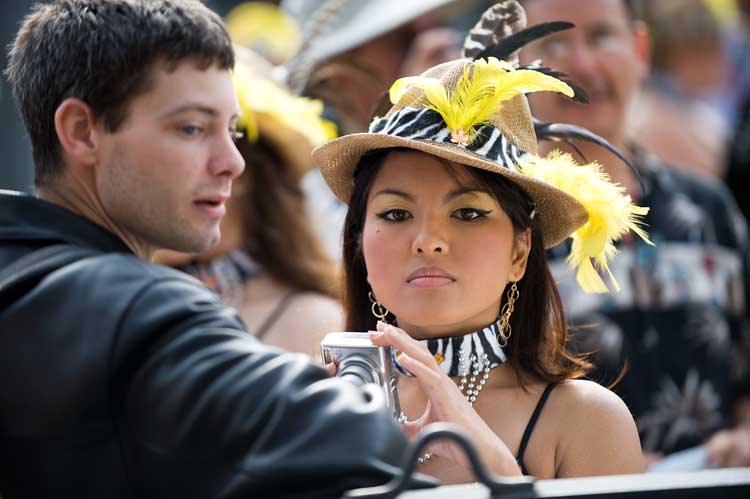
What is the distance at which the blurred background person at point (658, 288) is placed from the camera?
4316 millimetres

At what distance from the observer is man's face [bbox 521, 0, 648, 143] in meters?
4.43

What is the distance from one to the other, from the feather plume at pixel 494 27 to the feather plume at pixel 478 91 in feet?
0.72

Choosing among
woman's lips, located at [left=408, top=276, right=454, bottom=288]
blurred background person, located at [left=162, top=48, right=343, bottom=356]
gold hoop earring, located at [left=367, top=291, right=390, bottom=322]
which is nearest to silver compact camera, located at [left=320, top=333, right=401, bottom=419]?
woman's lips, located at [left=408, top=276, right=454, bottom=288]

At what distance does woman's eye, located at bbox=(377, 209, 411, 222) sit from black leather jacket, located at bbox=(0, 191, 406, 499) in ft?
2.60

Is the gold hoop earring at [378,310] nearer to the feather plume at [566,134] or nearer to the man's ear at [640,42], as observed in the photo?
the feather plume at [566,134]

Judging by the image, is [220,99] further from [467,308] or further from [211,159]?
[467,308]

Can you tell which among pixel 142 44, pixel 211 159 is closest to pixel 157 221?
pixel 211 159

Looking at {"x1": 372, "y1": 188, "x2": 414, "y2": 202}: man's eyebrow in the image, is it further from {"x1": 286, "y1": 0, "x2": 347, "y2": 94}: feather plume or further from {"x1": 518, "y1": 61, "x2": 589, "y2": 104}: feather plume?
{"x1": 286, "y1": 0, "x2": 347, "y2": 94}: feather plume

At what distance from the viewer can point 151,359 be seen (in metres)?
1.76

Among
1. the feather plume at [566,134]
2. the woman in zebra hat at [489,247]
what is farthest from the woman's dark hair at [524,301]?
the feather plume at [566,134]

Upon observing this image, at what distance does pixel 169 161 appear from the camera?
2195 mm

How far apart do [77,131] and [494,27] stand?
1117 millimetres

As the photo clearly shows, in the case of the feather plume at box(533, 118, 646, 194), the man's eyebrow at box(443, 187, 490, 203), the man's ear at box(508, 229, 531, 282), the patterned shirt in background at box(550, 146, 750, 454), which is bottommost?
the patterned shirt in background at box(550, 146, 750, 454)

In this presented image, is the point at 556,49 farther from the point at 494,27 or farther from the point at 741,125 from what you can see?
the point at 741,125
